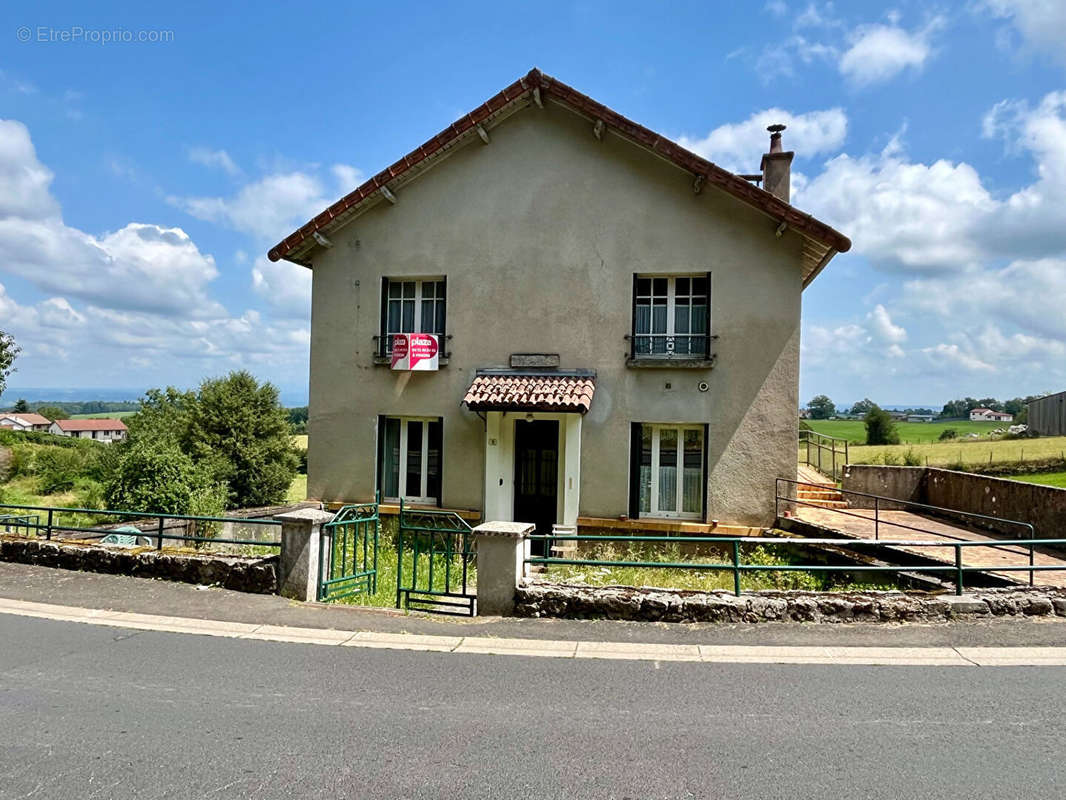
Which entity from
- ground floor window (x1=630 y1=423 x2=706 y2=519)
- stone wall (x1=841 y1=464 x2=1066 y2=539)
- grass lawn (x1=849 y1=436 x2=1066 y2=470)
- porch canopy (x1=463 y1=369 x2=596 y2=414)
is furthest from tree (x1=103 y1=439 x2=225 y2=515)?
grass lawn (x1=849 y1=436 x2=1066 y2=470)

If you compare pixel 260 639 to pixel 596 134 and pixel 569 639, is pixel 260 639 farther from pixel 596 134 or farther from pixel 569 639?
pixel 596 134

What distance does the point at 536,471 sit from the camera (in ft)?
48.1

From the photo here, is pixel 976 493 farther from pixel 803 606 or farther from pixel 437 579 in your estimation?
pixel 437 579

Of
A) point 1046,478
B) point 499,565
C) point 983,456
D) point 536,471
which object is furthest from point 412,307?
point 983,456

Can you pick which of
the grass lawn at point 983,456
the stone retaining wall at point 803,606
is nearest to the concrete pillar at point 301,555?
the stone retaining wall at point 803,606

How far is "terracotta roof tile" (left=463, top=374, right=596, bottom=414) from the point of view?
13.1 meters

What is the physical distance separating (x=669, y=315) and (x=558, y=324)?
2.35 metres

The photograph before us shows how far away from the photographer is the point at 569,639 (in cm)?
696

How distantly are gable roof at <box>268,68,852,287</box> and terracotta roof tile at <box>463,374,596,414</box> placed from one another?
476cm

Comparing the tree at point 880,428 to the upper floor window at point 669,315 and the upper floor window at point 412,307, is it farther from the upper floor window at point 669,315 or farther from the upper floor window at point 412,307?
the upper floor window at point 412,307

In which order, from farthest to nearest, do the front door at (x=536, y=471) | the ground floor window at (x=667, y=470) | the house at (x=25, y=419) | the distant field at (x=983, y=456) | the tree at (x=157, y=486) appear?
the house at (x=25, y=419) < the distant field at (x=983, y=456) < the tree at (x=157, y=486) < the front door at (x=536, y=471) < the ground floor window at (x=667, y=470)

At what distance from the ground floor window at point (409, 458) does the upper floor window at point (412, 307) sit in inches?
70.2

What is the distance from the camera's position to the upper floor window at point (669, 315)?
45.8 ft

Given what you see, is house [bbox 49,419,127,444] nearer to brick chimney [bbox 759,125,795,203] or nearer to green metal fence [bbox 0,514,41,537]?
green metal fence [bbox 0,514,41,537]
